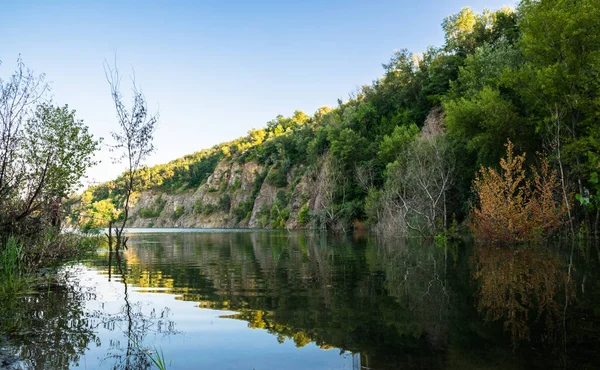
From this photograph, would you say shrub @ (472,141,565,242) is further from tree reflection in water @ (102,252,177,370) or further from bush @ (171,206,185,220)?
bush @ (171,206,185,220)

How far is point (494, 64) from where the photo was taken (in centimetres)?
4059

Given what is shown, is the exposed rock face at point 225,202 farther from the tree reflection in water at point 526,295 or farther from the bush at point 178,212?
the tree reflection in water at point 526,295

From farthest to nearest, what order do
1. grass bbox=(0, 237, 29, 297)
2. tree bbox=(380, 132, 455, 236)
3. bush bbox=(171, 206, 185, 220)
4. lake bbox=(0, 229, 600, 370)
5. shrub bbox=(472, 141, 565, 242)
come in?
bush bbox=(171, 206, 185, 220) → tree bbox=(380, 132, 455, 236) → shrub bbox=(472, 141, 565, 242) → grass bbox=(0, 237, 29, 297) → lake bbox=(0, 229, 600, 370)

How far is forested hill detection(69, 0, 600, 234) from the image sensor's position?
26312 mm

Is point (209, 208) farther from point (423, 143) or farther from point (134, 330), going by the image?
point (134, 330)

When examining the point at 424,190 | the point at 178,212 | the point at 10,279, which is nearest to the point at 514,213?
the point at 424,190

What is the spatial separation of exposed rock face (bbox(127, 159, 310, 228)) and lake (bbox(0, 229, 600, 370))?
6978 centimetres

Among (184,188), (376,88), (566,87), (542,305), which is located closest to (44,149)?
(542,305)

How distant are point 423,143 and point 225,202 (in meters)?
85.2

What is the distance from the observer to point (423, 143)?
41.0m

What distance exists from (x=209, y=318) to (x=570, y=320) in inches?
243

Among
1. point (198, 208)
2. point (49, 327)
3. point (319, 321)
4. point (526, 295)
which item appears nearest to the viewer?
point (49, 327)

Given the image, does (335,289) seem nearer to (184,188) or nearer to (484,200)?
(484,200)

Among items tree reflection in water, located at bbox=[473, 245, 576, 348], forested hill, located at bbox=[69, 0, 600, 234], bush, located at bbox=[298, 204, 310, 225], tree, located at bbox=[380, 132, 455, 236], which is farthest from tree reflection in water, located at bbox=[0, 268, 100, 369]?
bush, located at bbox=[298, 204, 310, 225]
